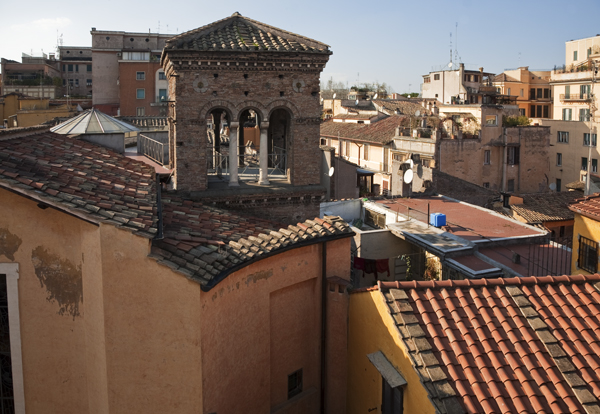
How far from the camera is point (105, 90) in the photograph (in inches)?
2499

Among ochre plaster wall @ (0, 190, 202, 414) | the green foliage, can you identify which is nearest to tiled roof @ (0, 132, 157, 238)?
ochre plaster wall @ (0, 190, 202, 414)

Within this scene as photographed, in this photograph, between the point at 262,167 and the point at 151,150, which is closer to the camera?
the point at 262,167

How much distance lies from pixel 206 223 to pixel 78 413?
4223mm

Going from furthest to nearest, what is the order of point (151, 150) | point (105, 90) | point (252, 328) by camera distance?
point (105, 90)
point (151, 150)
point (252, 328)

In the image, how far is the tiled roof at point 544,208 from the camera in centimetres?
2755

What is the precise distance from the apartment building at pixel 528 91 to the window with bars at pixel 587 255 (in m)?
54.1

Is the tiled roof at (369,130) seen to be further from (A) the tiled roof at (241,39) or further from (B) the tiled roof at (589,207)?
(B) the tiled roof at (589,207)

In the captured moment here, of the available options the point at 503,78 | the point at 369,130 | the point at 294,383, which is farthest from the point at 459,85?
the point at 294,383

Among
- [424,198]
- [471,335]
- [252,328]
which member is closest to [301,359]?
[252,328]

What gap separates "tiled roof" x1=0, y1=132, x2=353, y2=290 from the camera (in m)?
8.11

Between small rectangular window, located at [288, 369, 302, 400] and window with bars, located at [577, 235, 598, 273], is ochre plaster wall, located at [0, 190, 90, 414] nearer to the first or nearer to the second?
small rectangular window, located at [288, 369, 302, 400]

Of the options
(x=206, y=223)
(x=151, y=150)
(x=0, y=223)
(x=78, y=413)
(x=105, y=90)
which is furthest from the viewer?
(x=105, y=90)

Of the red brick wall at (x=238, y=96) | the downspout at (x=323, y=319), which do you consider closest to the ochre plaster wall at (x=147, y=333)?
the downspout at (x=323, y=319)

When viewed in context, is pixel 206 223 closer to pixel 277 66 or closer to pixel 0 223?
pixel 0 223
